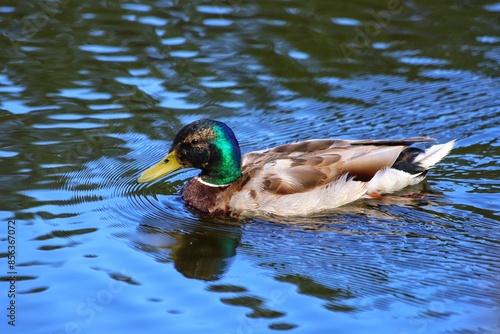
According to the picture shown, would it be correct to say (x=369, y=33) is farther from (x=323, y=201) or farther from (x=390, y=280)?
(x=390, y=280)

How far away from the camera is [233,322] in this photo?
7895mm

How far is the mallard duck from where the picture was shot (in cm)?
1043

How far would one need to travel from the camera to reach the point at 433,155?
10.8 metres

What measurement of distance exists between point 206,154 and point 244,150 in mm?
1369

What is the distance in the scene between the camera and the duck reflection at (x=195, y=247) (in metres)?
9.10

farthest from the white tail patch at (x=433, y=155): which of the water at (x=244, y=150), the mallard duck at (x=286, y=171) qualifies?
the water at (x=244, y=150)

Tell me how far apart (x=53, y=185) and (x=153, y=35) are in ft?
14.8

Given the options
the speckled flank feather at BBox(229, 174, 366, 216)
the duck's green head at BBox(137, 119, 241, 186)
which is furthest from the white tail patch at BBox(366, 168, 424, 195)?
the duck's green head at BBox(137, 119, 241, 186)

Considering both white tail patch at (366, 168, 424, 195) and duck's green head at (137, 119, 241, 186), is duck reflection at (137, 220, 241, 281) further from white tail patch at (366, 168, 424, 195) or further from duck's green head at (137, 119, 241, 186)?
white tail patch at (366, 168, 424, 195)

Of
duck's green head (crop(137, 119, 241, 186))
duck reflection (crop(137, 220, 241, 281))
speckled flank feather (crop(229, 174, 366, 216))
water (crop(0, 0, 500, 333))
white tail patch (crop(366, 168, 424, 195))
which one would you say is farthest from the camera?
white tail patch (crop(366, 168, 424, 195))

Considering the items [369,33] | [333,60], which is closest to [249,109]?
[333,60]

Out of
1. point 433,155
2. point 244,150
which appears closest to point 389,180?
point 433,155

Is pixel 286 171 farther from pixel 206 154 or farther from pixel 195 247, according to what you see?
pixel 195 247

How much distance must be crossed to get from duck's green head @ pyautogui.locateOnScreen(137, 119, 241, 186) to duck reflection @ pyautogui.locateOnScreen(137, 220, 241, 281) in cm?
81
